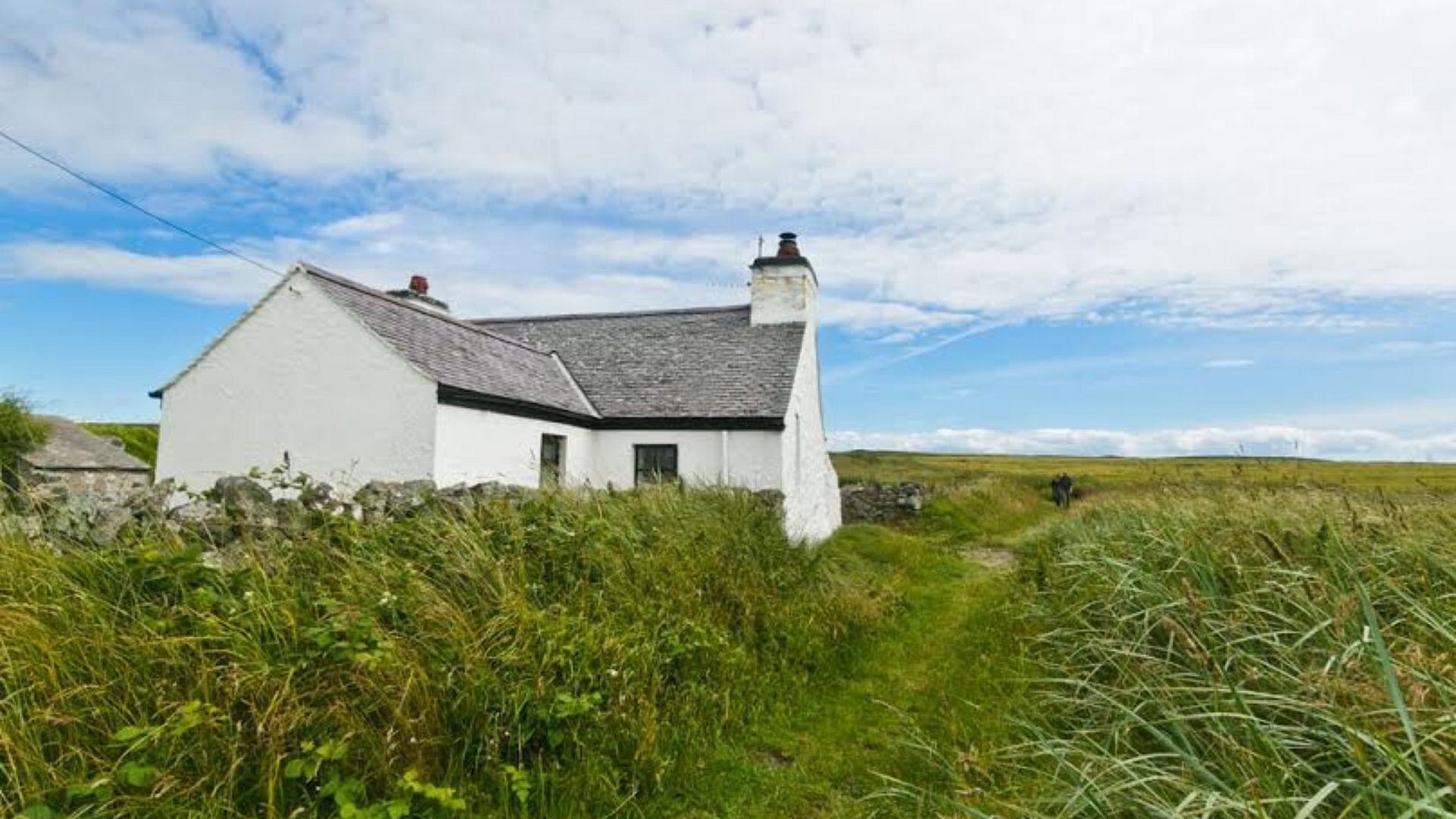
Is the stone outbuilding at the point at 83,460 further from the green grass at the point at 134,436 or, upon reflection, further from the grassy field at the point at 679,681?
the grassy field at the point at 679,681

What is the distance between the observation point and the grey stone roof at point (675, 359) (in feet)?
55.2

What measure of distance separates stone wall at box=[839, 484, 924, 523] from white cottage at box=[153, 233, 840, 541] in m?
3.19

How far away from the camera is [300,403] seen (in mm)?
13539

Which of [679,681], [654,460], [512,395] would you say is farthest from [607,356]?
[679,681]

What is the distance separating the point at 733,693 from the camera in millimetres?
6148

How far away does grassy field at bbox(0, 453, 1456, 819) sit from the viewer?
3.16 metres

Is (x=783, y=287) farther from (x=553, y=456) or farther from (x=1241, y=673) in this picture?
(x=1241, y=673)

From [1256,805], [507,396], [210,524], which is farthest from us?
[507,396]

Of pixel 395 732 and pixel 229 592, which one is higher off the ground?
pixel 229 592

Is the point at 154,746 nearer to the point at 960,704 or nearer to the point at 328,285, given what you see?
the point at 960,704

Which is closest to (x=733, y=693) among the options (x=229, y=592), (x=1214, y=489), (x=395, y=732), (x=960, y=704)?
(x=960, y=704)

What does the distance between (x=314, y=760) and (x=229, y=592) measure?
148 cm

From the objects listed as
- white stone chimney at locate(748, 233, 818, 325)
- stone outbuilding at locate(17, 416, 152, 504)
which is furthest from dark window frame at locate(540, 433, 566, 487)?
stone outbuilding at locate(17, 416, 152, 504)

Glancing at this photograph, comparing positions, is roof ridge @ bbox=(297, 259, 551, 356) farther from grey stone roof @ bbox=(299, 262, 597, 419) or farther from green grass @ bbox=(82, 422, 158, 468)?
green grass @ bbox=(82, 422, 158, 468)
